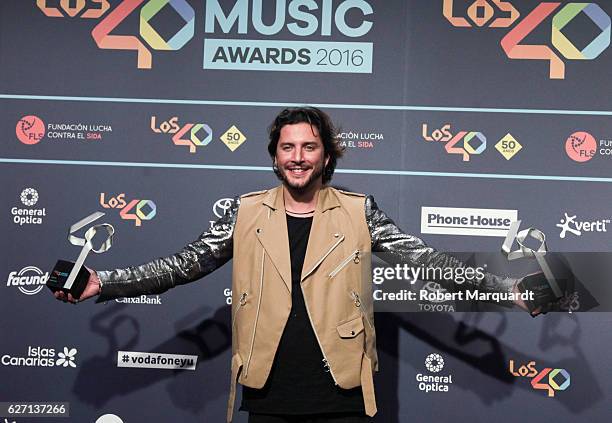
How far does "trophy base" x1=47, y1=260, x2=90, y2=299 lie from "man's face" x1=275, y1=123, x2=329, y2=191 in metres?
0.76

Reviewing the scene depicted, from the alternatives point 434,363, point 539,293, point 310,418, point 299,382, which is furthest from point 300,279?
point 434,363

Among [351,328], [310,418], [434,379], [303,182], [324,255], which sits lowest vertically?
[434,379]

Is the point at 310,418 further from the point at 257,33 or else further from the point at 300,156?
the point at 257,33

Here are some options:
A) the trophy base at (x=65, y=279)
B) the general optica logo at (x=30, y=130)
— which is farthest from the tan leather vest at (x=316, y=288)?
A: the general optica logo at (x=30, y=130)

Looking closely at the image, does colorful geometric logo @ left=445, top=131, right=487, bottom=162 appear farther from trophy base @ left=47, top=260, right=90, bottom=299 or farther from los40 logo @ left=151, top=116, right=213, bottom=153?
trophy base @ left=47, top=260, right=90, bottom=299

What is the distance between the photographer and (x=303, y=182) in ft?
8.38

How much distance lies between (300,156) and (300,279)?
413 millimetres

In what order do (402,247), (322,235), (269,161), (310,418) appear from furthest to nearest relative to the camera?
(269,161) → (402,247) → (322,235) → (310,418)

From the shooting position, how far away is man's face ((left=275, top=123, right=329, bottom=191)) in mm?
2566

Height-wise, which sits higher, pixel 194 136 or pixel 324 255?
pixel 194 136

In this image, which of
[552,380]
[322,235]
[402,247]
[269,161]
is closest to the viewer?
[322,235]

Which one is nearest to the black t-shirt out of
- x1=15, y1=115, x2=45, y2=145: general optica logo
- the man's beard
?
the man's beard

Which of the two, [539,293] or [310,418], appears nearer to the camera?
[310,418]

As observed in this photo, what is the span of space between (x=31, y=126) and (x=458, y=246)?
1.98 meters
